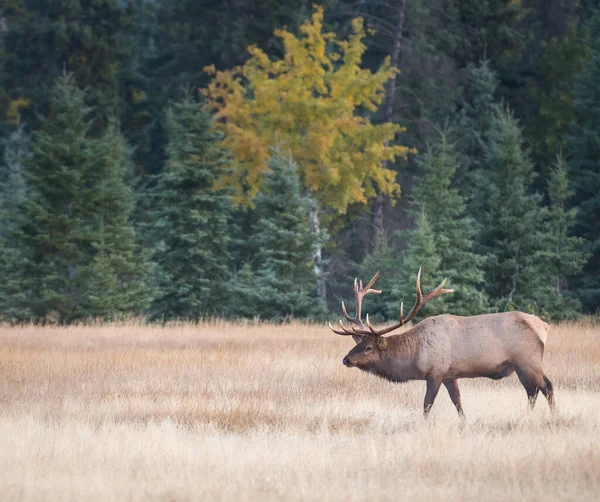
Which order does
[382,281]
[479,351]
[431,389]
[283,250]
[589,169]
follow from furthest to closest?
[589,169] → [382,281] → [283,250] → [431,389] → [479,351]

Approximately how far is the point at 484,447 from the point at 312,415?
2612 millimetres

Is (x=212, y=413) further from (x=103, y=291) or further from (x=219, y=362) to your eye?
(x=103, y=291)

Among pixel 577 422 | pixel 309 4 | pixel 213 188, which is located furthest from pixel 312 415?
pixel 309 4

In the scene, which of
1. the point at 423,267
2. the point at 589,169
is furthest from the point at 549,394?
the point at 589,169

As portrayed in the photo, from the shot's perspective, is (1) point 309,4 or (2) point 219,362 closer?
(2) point 219,362

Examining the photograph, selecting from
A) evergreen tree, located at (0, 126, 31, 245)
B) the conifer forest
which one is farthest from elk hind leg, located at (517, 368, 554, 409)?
evergreen tree, located at (0, 126, 31, 245)

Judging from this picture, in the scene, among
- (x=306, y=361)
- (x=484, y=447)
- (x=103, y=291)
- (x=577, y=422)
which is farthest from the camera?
(x=103, y=291)

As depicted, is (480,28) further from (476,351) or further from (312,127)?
(476,351)

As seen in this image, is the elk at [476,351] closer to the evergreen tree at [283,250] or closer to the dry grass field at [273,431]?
the dry grass field at [273,431]

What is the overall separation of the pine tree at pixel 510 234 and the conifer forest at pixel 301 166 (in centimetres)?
5

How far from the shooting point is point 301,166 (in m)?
31.3

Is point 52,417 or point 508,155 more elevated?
point 508,155

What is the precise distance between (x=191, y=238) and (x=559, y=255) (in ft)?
28.7

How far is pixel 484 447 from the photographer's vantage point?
28.4 feet
